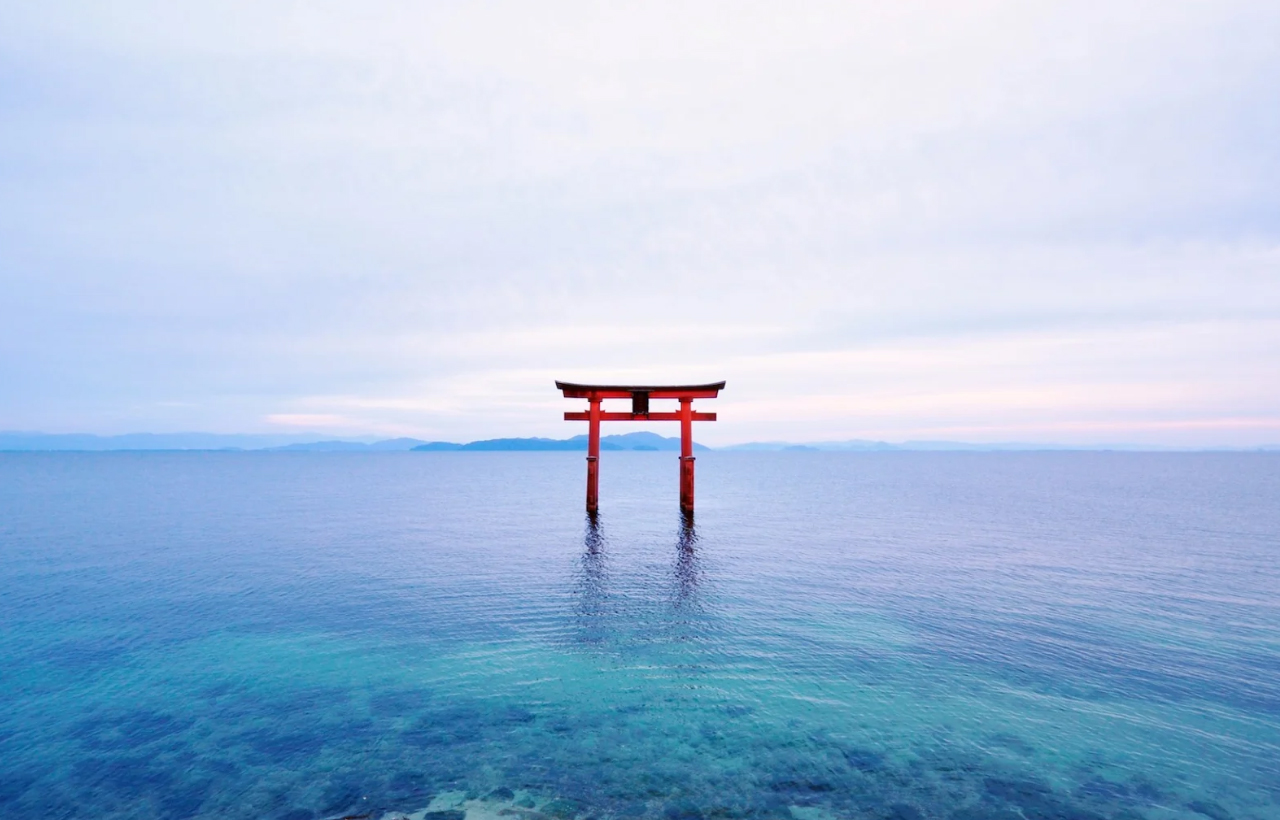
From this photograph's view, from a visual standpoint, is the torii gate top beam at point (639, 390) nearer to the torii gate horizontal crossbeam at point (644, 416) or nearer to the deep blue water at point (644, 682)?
the torii gate horizontal crossbeam at point (644, 416)

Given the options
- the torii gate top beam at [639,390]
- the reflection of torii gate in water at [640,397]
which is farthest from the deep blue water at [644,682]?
the torii gate top beam at [639,390]

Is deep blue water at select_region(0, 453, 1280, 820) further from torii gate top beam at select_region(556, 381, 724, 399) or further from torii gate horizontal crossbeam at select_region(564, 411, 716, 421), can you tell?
torii gate top beam at select_region(556, 381, 724, 399)

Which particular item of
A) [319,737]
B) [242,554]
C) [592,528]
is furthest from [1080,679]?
[242,554]

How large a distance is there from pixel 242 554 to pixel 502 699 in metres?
20.2

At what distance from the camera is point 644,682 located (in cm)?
1114

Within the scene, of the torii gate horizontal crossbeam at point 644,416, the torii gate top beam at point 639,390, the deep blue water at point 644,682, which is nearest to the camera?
the deep blue water at point 644,682

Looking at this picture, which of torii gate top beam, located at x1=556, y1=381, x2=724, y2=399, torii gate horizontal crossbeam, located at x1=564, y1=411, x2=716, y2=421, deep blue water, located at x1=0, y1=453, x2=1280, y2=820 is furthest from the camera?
torii gate horizontal crossbeam, located at x1=564, y1=411, x2=716, y2=421

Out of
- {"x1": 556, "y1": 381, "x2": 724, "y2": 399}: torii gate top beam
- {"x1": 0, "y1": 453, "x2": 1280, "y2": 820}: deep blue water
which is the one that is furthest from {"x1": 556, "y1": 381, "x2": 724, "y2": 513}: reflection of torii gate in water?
{"x1": 0, "y1": 453, "x2": 1280, "y2": 820}: deep blue water

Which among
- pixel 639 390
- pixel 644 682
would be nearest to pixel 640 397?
pixel 639 390

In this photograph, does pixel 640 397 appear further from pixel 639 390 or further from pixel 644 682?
pixel 644 682

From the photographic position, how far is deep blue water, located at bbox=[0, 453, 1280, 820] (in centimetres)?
765

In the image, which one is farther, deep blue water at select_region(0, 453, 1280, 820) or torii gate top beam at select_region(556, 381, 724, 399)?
torii gate top beam at select_region(556, 381, 724, 399)

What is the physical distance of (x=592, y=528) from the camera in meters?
31.0

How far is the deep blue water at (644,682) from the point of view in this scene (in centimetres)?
765
